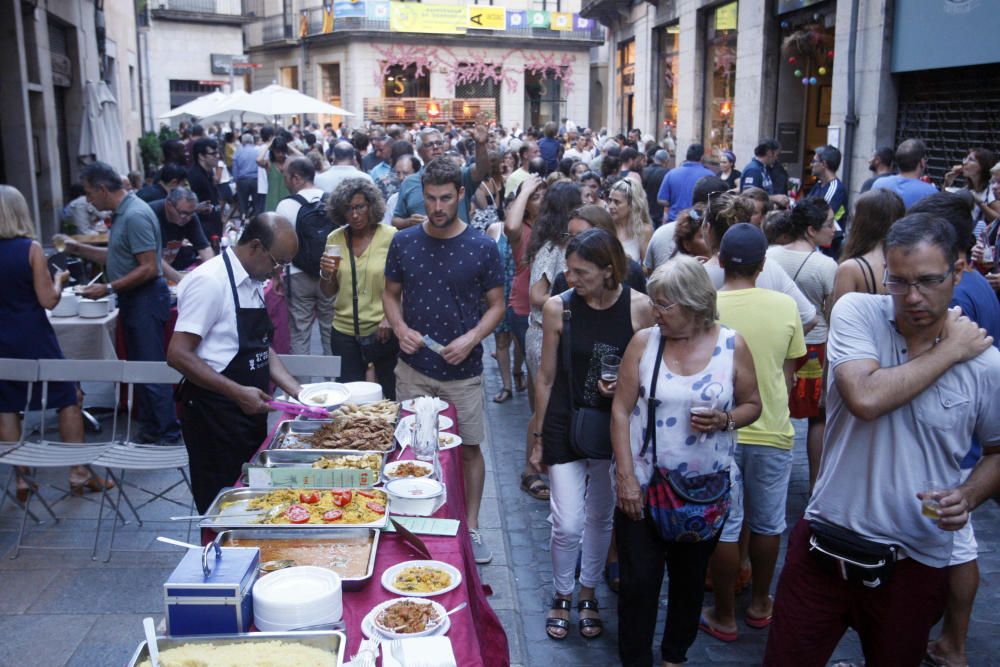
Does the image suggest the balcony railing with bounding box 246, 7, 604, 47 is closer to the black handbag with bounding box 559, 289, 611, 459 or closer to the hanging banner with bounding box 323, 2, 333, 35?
the hanging banner with bounding box 323, 2, 333, 35

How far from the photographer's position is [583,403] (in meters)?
4.15

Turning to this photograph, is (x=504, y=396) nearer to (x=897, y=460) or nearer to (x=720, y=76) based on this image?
(x=897, y=460)

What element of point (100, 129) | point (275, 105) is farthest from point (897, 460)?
point (275, 105)

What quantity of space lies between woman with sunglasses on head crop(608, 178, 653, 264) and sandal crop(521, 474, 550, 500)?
1.80 m

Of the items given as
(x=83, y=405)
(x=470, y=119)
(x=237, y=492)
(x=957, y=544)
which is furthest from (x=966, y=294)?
(x=470, y=119)

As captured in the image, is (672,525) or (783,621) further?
(672,525)

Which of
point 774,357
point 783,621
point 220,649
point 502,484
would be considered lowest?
point 502,484

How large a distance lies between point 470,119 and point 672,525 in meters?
41.4

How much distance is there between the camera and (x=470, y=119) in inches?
1710

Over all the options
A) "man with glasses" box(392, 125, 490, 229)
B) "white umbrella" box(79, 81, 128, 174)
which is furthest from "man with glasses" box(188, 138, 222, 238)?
"man with glasses" box(392, 125, 490, 229)

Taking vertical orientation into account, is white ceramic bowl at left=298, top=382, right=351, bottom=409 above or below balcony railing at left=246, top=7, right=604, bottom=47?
below

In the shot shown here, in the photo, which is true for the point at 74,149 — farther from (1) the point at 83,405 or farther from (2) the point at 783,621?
(2) the point at 783,621

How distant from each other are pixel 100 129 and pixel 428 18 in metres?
32.3

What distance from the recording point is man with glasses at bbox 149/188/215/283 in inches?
300
